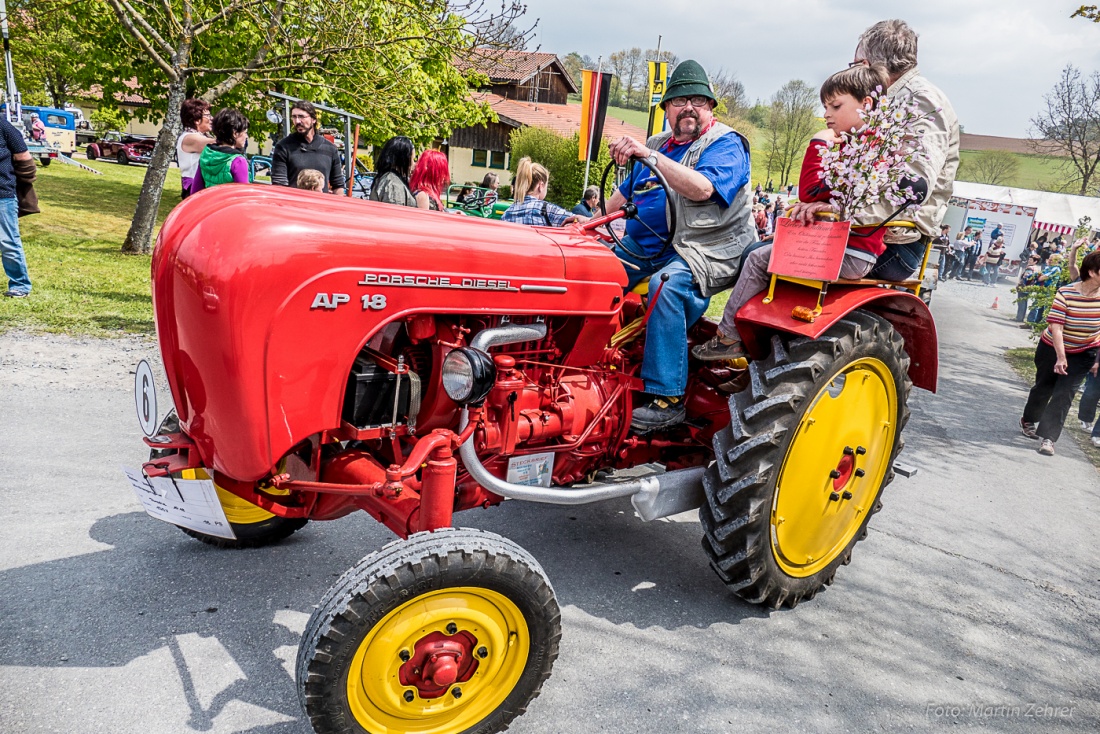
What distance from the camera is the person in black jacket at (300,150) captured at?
5.77 meters

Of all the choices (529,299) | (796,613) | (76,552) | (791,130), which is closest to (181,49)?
(76,552)

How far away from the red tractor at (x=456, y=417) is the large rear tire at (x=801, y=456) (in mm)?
10

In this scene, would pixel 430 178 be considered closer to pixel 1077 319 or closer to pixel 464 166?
pixel 1077 319

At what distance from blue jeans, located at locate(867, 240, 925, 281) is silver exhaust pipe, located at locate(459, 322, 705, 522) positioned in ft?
3.93

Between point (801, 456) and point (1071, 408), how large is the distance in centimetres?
731

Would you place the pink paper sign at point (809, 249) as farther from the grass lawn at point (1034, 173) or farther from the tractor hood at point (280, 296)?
the grass lawn at point (1034, 173)

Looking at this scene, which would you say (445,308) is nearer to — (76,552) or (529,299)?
(529,299)

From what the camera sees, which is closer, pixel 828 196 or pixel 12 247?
pixel 828 196

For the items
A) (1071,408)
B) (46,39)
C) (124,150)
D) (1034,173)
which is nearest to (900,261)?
(1071,408)

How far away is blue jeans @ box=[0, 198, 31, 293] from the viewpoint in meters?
6.37

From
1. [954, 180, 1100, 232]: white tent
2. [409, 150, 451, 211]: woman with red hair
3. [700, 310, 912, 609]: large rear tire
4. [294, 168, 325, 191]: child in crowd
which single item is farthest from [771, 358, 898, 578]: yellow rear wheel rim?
[954, 180, 1100, 232]: white tent

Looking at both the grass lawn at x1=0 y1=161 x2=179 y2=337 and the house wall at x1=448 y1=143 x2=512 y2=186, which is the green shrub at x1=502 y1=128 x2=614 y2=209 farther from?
the grass lawn at x1=0 y1=161 x2=179 y2=337

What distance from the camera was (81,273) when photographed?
316 inches

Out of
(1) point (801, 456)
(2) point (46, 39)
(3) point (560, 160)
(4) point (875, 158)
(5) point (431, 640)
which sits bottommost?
(5) point (431, 640)
